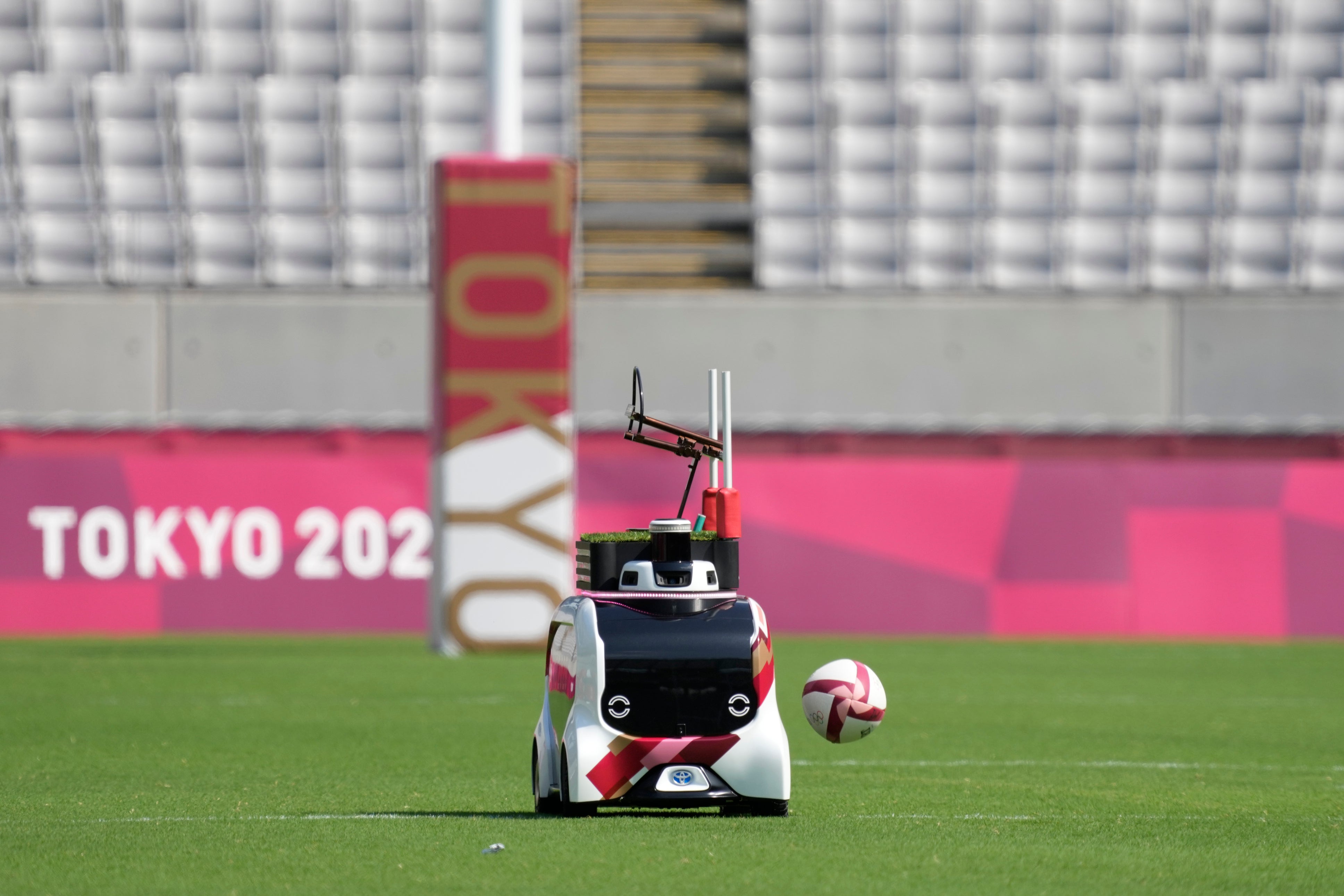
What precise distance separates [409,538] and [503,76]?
13.0 feet

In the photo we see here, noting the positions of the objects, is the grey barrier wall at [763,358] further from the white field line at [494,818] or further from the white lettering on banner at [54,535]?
the white field line at [494,818]

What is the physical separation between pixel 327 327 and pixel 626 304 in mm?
2933

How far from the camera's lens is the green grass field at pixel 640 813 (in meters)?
5.21

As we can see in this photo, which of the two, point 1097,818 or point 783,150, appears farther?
point 783,150


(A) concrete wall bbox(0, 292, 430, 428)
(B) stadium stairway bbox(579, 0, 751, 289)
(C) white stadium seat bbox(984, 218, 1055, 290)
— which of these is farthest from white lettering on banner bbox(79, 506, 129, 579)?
(C) white stadium seat bbox(984, 218, 1055, 290)

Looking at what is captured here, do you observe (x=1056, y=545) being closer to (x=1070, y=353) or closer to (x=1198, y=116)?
(x=1070, y=353)

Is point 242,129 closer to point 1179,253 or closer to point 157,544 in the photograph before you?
point 157,544

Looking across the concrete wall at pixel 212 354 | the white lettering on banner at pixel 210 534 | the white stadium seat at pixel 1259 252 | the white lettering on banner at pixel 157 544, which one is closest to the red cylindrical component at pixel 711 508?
the white lettering on banner at pixel 210 534

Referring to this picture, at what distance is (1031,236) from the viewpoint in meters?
20.6

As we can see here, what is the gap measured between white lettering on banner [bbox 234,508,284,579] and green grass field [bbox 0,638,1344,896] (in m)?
2.26

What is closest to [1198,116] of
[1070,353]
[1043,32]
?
[1043,32]

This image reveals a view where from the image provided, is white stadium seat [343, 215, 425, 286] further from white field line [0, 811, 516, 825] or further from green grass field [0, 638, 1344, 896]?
white field line [0, 811, 516, 825]

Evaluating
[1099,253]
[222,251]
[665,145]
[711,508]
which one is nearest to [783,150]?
[665,145]

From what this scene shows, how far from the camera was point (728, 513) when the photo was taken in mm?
6184
